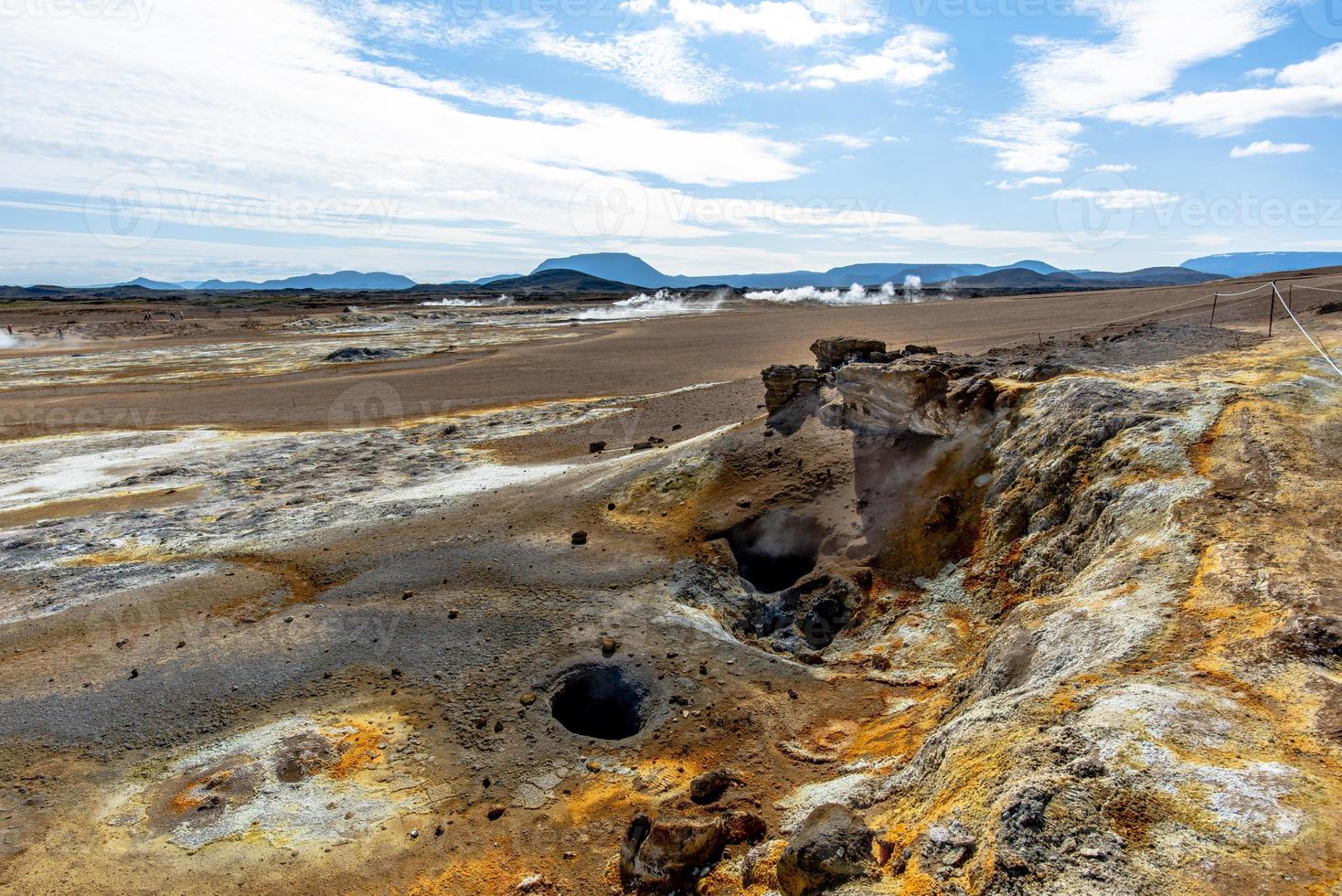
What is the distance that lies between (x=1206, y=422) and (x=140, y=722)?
13909mm

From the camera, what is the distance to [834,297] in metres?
97.6

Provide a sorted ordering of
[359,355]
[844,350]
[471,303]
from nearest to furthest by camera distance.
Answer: [844,350] < [359,355] < [471,303]


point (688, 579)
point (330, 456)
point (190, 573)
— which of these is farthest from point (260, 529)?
point (688, 579)

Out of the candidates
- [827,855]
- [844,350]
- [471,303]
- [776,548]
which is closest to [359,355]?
[844,350]

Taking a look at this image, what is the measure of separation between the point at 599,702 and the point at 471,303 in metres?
115

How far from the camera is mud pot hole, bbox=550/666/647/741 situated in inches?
373

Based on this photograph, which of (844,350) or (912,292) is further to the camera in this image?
(912,292)

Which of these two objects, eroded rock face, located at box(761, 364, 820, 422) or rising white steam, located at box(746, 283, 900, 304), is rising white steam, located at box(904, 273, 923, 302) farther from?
eroded rock face, located at box(761, 364, 820, 422)

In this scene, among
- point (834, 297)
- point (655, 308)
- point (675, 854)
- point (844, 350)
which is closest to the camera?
point (675, 854)

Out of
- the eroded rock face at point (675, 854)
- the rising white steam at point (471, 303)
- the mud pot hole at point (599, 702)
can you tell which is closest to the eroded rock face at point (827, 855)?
the eroded rock face at point (675, 854)

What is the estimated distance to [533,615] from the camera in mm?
11320

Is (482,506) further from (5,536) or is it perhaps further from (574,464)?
(5,536)

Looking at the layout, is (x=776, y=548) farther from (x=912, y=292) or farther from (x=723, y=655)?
(x=912, y=292)

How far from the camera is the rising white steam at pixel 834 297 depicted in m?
92.6
